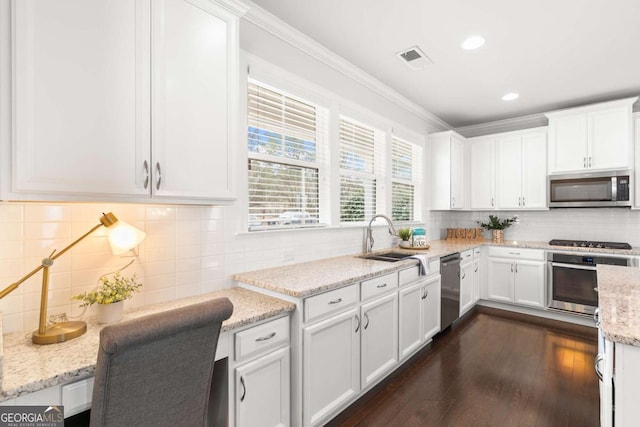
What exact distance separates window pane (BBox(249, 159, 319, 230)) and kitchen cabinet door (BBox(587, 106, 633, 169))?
3484mm

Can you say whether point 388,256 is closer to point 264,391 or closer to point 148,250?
point 264,391

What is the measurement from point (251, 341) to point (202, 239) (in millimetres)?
750

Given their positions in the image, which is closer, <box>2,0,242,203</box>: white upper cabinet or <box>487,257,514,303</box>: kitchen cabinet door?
<box>2,0,242,203</box>: white upper cabinet

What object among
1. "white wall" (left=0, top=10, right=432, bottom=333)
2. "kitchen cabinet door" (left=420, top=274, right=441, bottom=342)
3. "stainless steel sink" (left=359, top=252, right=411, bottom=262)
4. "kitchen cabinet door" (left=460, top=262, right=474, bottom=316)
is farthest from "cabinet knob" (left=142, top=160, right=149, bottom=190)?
"kitchen cabinet door" (left=460, top=262, right=474, bottom=316)

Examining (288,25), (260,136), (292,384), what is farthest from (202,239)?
(288,25)

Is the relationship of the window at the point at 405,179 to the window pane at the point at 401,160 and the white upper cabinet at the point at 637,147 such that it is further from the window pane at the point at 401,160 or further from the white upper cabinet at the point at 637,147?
the white upper cabinet at the point at 637,147

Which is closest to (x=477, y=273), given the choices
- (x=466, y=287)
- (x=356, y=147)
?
(x=466, y=287)

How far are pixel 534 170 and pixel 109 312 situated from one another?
16.2 ft

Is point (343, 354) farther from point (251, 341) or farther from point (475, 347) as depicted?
point (475, 347)

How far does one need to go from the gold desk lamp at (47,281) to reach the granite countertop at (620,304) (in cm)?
202

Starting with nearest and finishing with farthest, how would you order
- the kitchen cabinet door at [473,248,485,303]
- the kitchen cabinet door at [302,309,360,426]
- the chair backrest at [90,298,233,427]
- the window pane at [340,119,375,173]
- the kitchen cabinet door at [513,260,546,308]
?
1. the chair backrest at [90,298,233,427]
2. the kitchen cabinet door at [302,309,360,426]
3. the window pane at [340,119,375,173]
4. the kitchen cabinet door at [513,260,546,308]
5. the kitchen cabinet door at [473,248,485,303]

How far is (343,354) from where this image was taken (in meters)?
2.02

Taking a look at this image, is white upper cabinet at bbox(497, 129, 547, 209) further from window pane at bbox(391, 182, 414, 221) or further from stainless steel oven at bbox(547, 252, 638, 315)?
window pane at bbox(391, 182, 414, 221)

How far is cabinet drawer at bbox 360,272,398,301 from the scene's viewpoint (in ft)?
7.16
